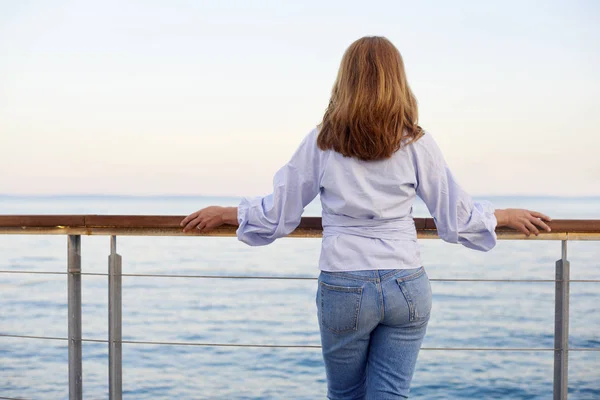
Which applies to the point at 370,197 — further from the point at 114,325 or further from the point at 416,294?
the point at 114,325

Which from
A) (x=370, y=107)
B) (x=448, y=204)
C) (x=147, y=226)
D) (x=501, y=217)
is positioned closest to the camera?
(x=370, y=107)

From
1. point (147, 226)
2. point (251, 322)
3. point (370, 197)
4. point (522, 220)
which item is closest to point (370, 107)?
point (370, 197)

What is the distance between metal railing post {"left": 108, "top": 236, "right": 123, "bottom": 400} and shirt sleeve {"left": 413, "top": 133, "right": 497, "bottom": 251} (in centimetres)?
101

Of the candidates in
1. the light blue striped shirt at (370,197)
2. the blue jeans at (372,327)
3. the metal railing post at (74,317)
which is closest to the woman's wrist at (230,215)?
the light blue striped shirt at (370,197)

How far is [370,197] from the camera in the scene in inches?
63.9

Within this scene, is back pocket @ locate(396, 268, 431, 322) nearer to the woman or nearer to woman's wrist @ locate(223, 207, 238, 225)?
the woman

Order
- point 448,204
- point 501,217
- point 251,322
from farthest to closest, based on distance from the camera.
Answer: point 251,322
point 501,217
point 448,204

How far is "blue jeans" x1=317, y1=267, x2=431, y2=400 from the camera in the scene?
1.60 m

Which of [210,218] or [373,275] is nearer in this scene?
[373,275]

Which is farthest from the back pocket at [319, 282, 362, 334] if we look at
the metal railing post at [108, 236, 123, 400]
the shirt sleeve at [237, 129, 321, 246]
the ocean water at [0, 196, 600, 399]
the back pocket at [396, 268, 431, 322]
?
the ocean water at [0, 196, 600, 399]

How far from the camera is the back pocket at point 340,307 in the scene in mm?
1602

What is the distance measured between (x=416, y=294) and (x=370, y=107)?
1.48 feet

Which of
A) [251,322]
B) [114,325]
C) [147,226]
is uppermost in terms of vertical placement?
[147,226]

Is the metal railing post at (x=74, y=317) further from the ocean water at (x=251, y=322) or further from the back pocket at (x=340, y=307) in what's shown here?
the ocean water at (x=251, y=322)
